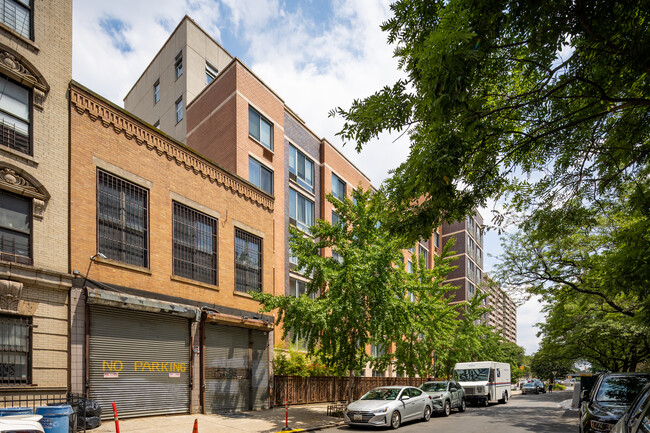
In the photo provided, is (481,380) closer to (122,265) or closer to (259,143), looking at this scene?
(259,143)

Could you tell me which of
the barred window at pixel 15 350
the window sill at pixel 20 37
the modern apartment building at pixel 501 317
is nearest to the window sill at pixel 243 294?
the barred window at pixel 15 350

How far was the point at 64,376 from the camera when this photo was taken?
12.4 m

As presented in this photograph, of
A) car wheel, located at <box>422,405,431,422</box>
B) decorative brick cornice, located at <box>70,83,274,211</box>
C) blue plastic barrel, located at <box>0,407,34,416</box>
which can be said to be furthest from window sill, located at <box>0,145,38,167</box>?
car wheel, located at <box>422,405,431,422</box>

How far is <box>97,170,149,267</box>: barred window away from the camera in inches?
571

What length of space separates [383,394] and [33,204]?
12890mm

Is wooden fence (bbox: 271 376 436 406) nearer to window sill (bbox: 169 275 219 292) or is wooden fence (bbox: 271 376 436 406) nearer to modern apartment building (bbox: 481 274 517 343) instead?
window sill (bbox: 169 275 219 292)

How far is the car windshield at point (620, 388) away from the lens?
10109 mm

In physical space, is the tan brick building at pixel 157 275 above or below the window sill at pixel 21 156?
below

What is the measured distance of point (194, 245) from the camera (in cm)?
1798

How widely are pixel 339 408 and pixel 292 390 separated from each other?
10.4ft

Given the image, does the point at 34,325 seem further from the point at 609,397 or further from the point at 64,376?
the point at 609,397

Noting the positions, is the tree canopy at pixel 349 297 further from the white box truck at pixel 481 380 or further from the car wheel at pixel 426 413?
the white box truck at pixel 481 380

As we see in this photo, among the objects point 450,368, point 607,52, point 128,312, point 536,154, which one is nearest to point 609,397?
point 536,154

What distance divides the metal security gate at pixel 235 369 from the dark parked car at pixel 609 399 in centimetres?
1218
